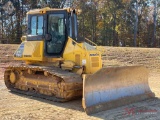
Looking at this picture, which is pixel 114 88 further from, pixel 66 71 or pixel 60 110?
pixel 60 110

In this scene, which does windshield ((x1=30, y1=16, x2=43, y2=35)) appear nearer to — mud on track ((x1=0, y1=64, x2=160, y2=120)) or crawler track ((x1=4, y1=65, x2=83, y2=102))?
crawler track ((x1=4, y1=65, x2=83, y2=102))

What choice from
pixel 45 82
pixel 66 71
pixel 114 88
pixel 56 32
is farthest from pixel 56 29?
pixel 114 88

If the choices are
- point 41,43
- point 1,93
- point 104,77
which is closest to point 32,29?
point 41,43

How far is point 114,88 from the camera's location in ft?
25.9

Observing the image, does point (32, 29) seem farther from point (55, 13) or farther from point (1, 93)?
point (1, 93)

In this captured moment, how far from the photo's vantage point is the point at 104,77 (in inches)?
301

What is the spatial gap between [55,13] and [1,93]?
3.05m

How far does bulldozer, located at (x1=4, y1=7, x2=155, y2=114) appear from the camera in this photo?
25.0ft

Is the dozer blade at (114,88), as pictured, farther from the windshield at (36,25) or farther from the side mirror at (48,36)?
the windshield at (36,25)

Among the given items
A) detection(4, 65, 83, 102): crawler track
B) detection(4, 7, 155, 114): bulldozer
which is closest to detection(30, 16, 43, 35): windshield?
detection(4, 7, 155, 114): bulldozer

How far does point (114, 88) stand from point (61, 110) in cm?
166

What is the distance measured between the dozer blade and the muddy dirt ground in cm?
22

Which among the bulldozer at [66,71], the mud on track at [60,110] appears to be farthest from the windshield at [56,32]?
the mud on track at [60,110]

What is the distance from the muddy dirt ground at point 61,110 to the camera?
6520mm
